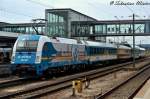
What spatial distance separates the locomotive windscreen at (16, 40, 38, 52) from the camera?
27747 millimetres

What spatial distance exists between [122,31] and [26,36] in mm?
72899

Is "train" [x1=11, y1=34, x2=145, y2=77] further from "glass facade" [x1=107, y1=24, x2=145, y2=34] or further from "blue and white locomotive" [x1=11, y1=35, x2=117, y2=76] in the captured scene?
"glass facade" [x1=107, y1=24, x2=145, y2=34]

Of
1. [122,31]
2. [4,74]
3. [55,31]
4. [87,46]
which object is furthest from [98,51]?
[122,31]

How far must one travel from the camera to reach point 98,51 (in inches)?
1905

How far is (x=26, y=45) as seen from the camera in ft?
A: 92.0

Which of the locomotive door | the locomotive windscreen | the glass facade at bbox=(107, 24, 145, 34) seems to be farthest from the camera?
the glass facade at bbox=(107, 24, 145, 34)

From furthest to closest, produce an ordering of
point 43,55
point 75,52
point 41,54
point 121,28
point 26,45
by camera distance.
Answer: point 121,28 → point 75,52 → point 26,45 → point 43,55 → point 41,54

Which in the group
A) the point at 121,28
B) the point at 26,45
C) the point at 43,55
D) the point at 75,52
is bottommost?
the point at 75,52

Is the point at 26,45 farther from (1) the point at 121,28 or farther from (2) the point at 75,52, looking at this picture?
(1) the point at 121,28

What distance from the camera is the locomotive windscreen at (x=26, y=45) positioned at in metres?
27.7

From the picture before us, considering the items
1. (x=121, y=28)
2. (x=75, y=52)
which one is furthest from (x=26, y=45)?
(x=121, y=28)

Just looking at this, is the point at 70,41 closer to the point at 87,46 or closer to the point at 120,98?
the point at 87,46

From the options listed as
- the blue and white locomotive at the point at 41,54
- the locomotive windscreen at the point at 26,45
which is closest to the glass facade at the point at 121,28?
the blue and white locomotive at the point at 41,54

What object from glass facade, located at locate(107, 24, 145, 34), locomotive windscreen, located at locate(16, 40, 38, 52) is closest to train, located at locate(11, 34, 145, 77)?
locomotive windscreen, located at locate(16, 40, 38, 52)
